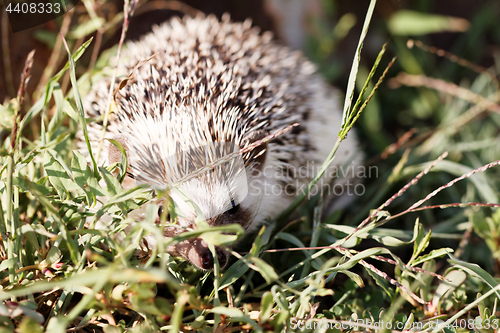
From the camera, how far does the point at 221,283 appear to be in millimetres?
1475

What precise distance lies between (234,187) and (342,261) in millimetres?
559

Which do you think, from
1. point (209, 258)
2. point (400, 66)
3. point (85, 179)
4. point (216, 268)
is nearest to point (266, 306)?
point (216, 268)

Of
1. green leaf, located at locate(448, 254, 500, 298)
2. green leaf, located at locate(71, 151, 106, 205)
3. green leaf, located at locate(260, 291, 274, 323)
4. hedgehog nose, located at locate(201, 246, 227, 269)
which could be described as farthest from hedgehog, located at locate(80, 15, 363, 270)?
green leaf, located at locate(448, 254, 500, 298)

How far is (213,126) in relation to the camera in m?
1.65

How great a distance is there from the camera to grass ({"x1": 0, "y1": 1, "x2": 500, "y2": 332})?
123cm

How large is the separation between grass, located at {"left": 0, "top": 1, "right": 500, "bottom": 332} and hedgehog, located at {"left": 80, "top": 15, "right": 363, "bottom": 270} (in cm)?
16

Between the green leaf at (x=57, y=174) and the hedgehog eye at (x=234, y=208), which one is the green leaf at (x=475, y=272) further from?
the green leaf at (x=57, y=174)

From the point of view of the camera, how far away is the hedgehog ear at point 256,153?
1.69 m

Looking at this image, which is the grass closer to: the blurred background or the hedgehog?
the blurred background

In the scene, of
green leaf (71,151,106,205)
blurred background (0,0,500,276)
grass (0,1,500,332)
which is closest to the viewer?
grass (0,1,500,332)

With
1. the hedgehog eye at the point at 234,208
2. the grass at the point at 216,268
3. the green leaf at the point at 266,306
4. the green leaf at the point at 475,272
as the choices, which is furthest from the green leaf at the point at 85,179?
the green leaf at the point at 475,272

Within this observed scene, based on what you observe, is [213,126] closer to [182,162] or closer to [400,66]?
Result: [182,162]

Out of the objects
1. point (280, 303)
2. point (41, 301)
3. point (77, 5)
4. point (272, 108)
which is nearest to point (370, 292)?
point (280, 303)

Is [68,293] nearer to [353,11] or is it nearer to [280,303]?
[280,303]
